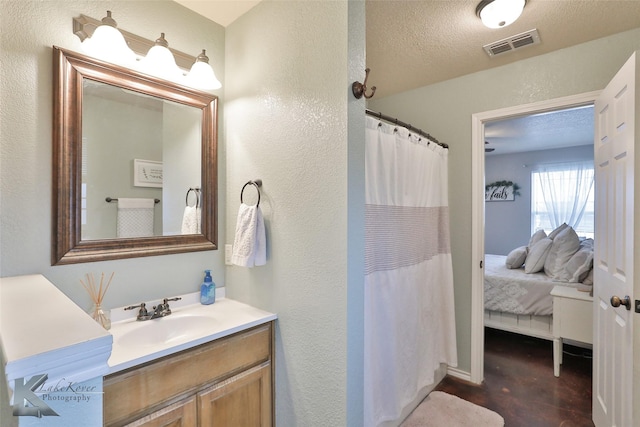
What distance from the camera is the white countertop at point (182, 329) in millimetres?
1090

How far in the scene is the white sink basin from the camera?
136 cm

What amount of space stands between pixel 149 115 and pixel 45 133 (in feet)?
1.43

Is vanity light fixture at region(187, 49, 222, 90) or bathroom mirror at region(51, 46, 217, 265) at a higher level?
vanity light fixture at region(187, 49, 222, 90)

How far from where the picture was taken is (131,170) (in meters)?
1.52

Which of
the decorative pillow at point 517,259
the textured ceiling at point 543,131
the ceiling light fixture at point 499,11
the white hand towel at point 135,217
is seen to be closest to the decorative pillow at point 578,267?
the decorative pillow at point 517,259

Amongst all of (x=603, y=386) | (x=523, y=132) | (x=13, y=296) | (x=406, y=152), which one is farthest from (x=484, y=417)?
(x=523, y=132)

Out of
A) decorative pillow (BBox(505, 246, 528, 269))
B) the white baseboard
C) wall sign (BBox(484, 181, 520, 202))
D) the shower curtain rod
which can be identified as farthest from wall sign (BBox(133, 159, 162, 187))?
wall sign (BBox(484, 181, 520, 202))

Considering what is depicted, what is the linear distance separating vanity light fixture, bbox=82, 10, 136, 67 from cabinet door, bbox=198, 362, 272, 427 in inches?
58.2

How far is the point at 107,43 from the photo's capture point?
1.31 metres

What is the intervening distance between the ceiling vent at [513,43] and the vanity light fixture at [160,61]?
1.94 metres

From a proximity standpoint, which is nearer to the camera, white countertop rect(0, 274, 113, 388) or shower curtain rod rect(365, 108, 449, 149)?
white countertop rect(0, 274, 113, 388)

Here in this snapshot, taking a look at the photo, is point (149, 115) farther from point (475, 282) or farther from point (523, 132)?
point (523, 132)

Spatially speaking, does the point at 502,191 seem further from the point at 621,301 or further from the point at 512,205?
the point at 621,301

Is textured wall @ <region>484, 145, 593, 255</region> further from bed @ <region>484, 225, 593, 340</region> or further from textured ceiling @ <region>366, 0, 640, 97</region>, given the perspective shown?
textured ceiling @ <region>366, 0, 640, 97</region>
